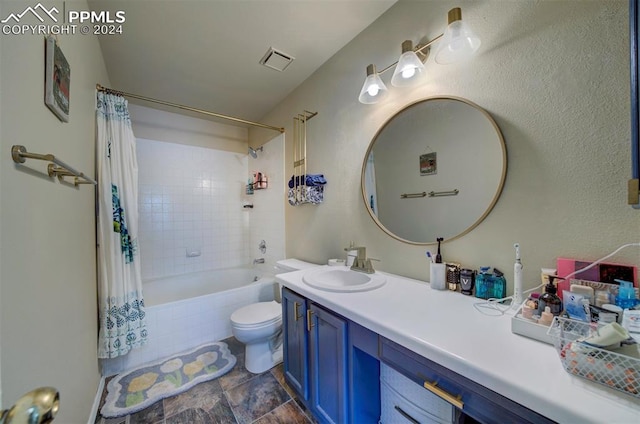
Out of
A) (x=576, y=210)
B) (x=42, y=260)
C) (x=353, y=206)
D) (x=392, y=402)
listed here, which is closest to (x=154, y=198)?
(x=42, y=260)

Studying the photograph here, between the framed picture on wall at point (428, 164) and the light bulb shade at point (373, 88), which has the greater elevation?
the light bulb shade at point (373, 88)

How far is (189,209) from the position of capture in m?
3.01

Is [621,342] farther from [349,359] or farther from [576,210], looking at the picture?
[349,359]

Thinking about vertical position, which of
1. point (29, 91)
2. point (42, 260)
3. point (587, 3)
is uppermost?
point (587, 3)

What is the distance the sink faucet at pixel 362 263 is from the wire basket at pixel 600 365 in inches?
35.9

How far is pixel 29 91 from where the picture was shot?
2.43 feet

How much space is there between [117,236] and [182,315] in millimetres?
906

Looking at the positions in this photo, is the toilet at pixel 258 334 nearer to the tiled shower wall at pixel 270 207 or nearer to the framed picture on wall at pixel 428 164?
the tiled shower wall at pixel 270 207

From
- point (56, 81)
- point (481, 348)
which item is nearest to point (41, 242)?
point (56, 81)

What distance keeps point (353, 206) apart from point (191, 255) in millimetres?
2410

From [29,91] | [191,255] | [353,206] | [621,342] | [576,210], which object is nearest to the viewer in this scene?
[621,342]

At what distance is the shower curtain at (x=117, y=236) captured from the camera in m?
1.62

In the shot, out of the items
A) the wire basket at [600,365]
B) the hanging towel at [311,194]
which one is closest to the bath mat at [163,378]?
the hanging towel at [311,194]

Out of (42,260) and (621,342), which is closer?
(621,342)
